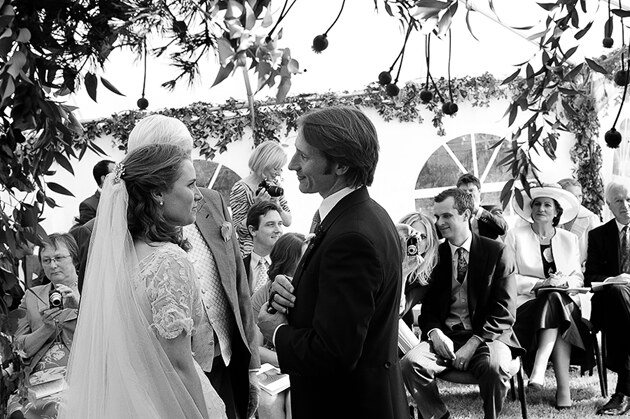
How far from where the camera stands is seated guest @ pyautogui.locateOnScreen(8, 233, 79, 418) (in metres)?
5.05

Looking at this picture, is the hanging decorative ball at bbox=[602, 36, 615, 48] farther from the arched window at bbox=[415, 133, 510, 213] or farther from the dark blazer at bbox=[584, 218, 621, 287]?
the arched window at bbox=[415, 133, 510, 213]

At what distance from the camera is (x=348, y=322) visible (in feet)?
8.84

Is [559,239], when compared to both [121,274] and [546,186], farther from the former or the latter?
[121,274]

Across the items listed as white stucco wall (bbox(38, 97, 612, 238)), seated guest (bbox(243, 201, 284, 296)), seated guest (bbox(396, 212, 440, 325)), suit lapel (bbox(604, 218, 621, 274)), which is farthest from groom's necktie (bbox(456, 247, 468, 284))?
white stucco wall (bbox(38, 97, 612, 238))

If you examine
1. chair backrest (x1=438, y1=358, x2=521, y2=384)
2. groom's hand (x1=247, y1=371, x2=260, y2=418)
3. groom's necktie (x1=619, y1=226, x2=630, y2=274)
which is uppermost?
groom's necktie (x1=619, y1=226, x2=630, y2=274)

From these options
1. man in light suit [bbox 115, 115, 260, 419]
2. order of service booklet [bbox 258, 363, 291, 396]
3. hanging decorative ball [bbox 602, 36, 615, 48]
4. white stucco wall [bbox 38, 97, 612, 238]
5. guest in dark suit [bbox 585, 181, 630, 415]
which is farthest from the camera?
white stucco wall [bbox 38, 97, 612, 238]

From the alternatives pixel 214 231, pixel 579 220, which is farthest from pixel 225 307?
pixel 579 220

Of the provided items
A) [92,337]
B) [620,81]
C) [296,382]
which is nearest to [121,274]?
[92,337]

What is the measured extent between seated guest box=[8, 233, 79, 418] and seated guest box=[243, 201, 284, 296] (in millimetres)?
1436

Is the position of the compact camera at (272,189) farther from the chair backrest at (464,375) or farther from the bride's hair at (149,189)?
the bride's hair at (149,189)

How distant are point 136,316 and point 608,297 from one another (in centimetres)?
576

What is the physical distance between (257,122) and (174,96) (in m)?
1.06

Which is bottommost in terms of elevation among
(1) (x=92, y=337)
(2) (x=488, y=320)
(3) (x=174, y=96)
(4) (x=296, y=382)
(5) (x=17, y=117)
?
(2) (x=488, y=320)

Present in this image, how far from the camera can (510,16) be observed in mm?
8508
